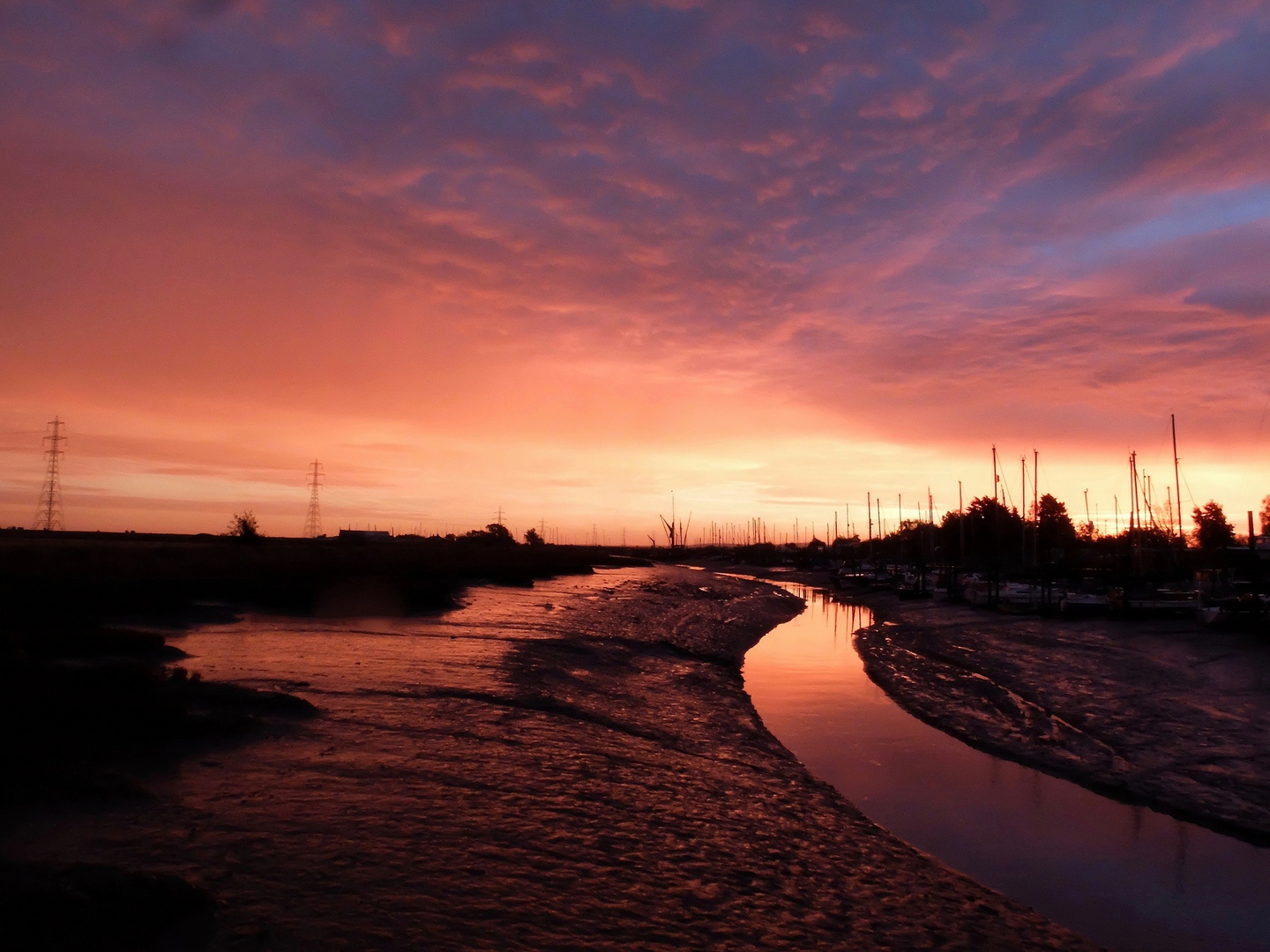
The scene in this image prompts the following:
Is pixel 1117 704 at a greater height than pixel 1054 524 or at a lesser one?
lesser

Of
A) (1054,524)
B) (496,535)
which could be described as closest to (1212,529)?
(1054,524)

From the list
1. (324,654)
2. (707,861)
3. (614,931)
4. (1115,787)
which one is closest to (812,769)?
(1115,787)

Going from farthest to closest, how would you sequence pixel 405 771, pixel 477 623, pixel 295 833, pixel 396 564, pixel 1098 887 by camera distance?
1. pixel 396 564
2. pixel 477 623
3. pixel 405 771
4. pixel 1098 887
5. pixel 295 833

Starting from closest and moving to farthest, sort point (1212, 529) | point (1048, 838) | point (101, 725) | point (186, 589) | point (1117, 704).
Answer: point (101, 725), point (1048, 838), point (1117, 704), point (186, 589), point (1212, 529)

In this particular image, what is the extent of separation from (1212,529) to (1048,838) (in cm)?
16231

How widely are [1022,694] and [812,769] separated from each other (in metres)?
12.8

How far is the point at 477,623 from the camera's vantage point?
1416 inches

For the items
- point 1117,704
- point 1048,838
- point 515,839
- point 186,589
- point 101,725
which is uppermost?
point 186,589

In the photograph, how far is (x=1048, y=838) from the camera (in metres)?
14.3

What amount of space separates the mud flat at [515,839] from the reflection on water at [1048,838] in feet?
3.35

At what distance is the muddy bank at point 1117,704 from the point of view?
16.9m

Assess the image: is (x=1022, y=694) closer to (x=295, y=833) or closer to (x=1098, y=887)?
(x=1098, y=887)

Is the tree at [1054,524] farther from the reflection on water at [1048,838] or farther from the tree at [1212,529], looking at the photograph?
the reflection on water at [1048,838]

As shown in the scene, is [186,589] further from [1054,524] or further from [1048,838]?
[1054,524]
